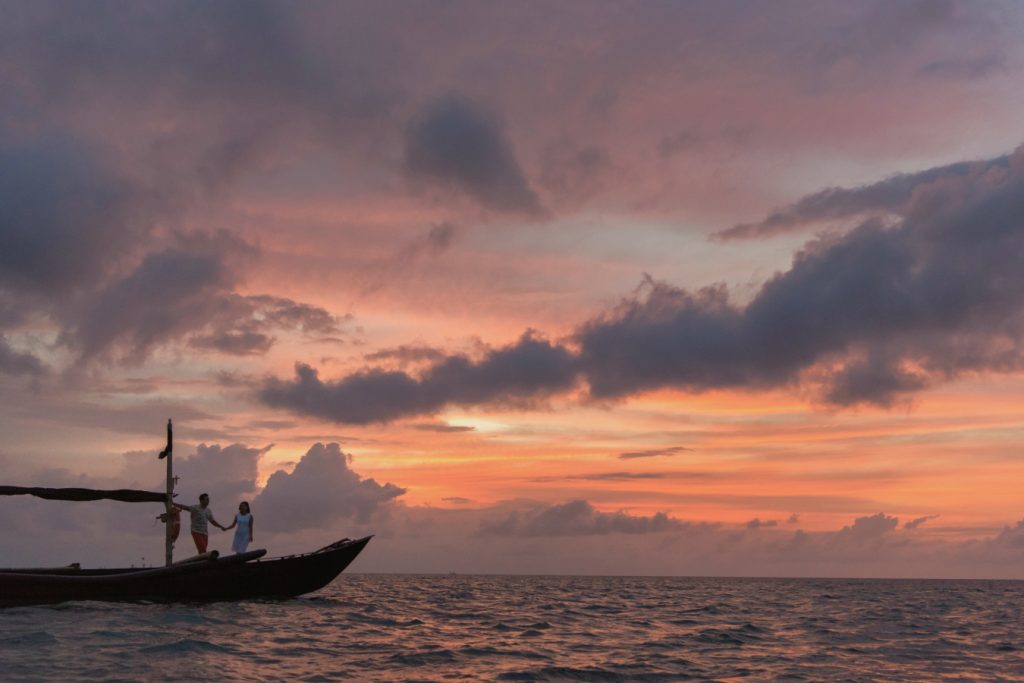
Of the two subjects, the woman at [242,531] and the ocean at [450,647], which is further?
the woman at [242,531]

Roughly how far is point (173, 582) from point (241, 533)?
2723 mm

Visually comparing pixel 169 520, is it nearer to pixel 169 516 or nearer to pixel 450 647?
pixel 169 516

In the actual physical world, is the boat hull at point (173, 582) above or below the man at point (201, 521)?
below

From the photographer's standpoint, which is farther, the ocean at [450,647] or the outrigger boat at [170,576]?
the outrigger boat at [170,576]

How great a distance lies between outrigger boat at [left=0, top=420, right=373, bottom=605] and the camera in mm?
28500

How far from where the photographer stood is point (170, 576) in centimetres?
2916

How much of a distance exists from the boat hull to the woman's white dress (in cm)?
74

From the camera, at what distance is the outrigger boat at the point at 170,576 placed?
2850 cm

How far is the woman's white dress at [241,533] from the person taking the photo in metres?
30.7

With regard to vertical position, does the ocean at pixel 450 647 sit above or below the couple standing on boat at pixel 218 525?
below

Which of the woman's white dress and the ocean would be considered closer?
the ocean

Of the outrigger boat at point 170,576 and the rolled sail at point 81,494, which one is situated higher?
the rolled sail at point 81,494

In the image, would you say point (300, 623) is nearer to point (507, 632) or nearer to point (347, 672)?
point (507, 632)

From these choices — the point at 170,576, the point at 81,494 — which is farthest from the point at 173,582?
the point at 81,494
